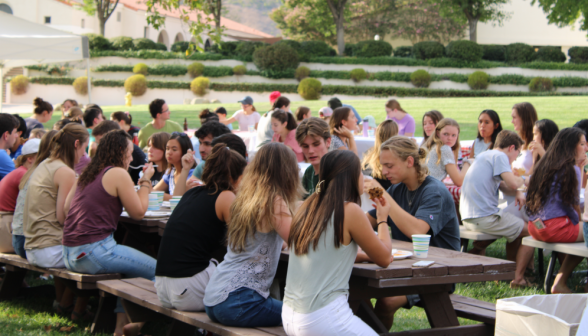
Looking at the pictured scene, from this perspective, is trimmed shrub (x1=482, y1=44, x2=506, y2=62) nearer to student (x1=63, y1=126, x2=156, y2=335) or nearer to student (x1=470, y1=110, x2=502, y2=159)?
student (x1=470, y1=110, x2=502, y2=159)

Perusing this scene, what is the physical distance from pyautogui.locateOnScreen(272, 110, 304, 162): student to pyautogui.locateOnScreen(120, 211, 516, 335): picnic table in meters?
4.60

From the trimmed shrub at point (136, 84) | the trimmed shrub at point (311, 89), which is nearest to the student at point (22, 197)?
the trimmed shrub at point (311, 89)

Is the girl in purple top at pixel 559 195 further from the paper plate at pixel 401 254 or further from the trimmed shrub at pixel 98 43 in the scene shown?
the trimmed shrub at pixel 98 43

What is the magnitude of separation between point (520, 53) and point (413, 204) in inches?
1357

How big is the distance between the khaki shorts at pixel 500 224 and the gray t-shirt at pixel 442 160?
981 millimetres

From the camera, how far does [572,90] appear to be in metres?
30.0

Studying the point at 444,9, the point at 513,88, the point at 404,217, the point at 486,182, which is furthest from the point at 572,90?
the point at 404,217

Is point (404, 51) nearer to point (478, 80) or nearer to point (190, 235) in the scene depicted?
point (478, 80)

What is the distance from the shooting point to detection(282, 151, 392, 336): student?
8.82 ft

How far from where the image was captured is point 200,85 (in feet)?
120

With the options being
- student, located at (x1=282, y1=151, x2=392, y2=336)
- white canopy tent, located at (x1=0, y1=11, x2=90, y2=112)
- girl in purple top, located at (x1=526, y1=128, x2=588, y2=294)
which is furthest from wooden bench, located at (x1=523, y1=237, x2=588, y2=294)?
white canopy tent, located at (x1=0, y1=11, x2=90, y2=112)

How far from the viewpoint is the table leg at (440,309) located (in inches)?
129

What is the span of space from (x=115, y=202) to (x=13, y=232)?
132 cm

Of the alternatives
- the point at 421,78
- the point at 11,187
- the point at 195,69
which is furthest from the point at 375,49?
the point at 11,187
